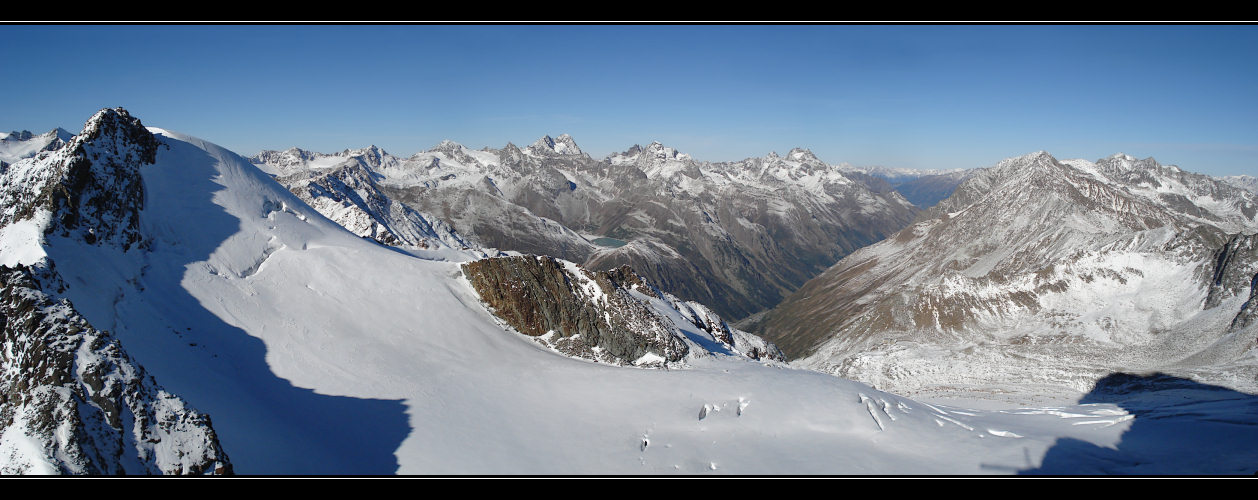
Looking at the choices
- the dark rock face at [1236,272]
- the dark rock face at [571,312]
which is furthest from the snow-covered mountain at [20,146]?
the dark rock face at [1236,272]

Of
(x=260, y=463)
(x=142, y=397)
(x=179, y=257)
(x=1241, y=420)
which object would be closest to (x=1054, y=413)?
(x=1241, y=420)

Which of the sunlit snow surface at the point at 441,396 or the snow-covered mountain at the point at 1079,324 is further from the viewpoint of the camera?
the snow-covered mountain at the point at 1079,324

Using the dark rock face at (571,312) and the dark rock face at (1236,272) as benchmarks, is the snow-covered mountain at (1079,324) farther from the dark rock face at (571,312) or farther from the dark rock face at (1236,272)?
the dark rock face at (571,312)

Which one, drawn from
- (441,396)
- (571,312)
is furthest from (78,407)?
(571,312)

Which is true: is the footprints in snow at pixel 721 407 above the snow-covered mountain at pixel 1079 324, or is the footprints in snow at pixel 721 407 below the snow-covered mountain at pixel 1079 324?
above

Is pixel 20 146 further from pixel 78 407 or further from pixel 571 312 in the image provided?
pixel 78 407

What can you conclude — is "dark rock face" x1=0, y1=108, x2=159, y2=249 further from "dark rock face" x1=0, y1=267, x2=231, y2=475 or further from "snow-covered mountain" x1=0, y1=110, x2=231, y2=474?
"dark rock face" x1=0, y1=267, x2=231, y2=475

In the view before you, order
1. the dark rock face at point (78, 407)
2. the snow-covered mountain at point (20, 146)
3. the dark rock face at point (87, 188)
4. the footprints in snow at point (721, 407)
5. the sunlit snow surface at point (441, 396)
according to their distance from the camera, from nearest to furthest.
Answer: the dark rock face at point (78, 407), the sunlit snow surface at point (441, 396), the dark rock face at point (87, 188), the footprints in snow at point (721, 407), the snow-covered mountain at point (20, 146)
